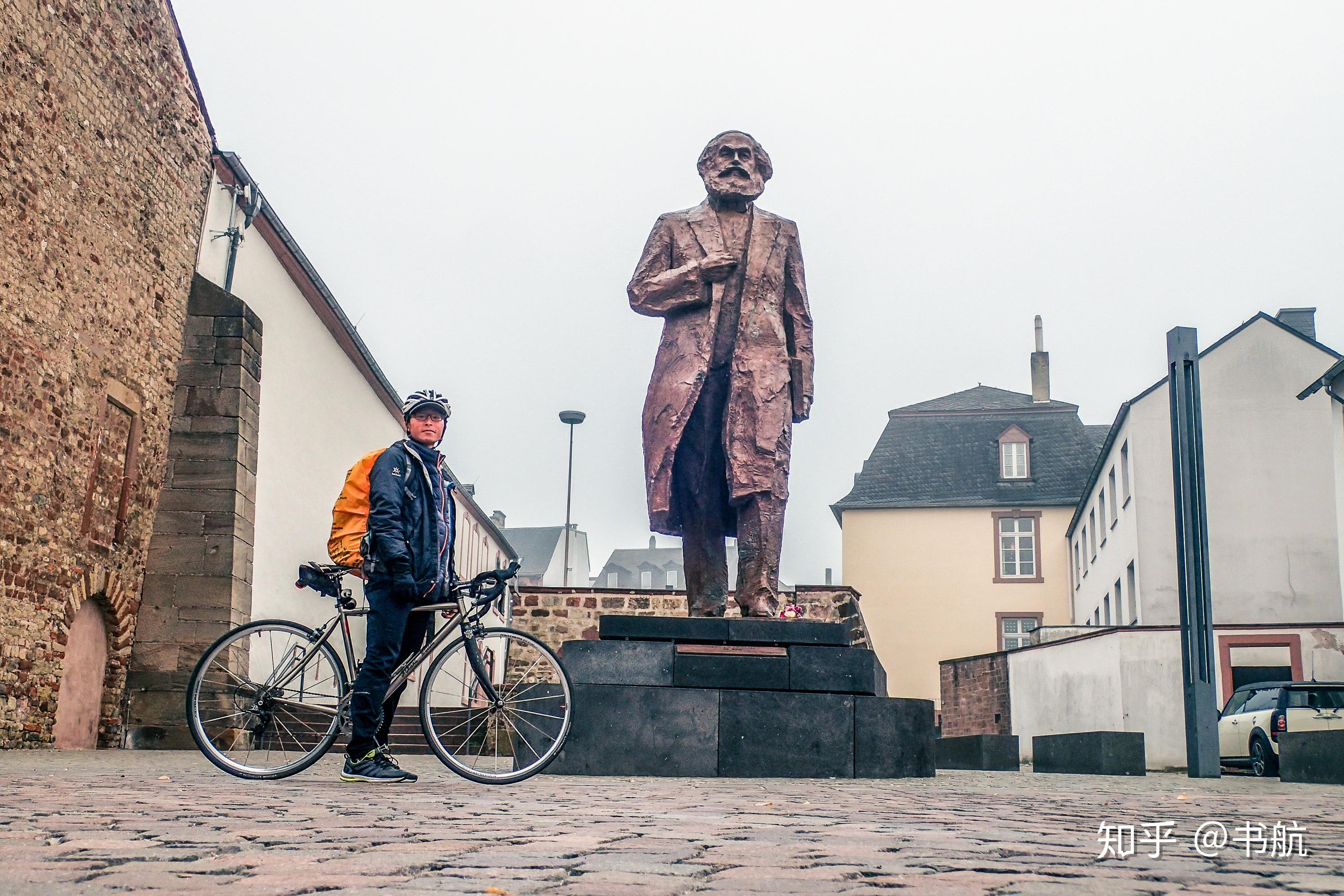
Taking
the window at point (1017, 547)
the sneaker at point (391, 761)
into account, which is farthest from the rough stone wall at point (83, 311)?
the window at point (1017, 547)

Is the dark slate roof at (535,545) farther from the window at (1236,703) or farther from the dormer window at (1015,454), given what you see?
the window at (1236,703)

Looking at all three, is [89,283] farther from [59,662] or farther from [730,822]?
[730,822]

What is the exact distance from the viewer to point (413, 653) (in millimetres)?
6219

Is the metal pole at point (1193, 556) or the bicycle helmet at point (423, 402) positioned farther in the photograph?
the metal pole at point (1193, 556)

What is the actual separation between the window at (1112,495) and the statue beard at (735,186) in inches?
1028

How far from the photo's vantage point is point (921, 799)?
17.9 ft

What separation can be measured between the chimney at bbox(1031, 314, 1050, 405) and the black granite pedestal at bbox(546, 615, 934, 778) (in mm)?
43329

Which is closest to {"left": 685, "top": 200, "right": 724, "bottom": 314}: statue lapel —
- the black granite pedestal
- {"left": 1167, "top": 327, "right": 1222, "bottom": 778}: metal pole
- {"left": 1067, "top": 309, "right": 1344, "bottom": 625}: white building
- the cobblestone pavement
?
the black granite pedestal

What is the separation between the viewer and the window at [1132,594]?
29875mm

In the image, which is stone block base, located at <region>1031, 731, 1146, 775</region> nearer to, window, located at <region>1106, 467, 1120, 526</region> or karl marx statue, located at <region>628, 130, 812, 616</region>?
karl marx statue, located at <region>628, 130, 812, 616</region>

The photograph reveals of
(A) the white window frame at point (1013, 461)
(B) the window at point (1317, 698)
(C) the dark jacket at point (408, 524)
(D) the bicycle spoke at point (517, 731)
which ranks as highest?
(A) the white window frame at point (1013, 461)

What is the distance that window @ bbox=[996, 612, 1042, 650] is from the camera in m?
41.2

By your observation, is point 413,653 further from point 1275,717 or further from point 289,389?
point 1275,717

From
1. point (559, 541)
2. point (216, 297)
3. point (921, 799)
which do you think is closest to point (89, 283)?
point (216, 297)
